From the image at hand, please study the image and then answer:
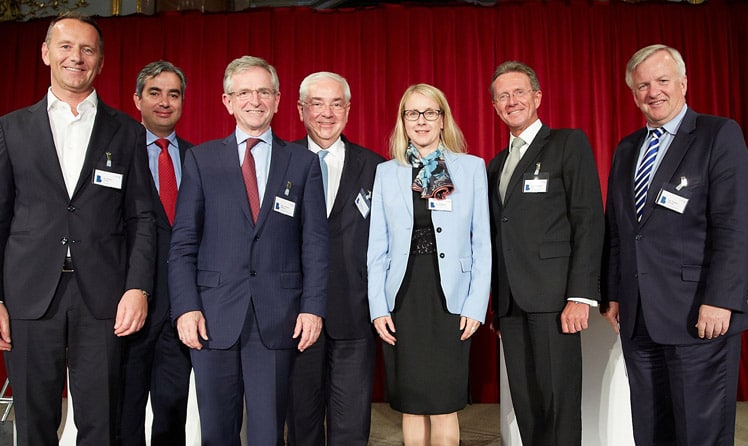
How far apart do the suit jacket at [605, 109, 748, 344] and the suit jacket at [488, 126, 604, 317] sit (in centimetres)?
17

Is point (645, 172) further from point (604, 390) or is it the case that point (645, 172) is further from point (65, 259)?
point (65, 259)

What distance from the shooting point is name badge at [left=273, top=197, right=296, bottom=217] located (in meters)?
2.15

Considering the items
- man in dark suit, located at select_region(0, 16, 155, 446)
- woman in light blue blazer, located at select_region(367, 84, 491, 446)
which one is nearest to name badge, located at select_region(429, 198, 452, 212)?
woman in light blue blazer, located at select_region(367, 84, 491, 446)

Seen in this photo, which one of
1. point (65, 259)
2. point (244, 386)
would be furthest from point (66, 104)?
point (244, 386)

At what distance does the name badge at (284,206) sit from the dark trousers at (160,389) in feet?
2.54

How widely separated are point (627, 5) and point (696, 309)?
3.69 m

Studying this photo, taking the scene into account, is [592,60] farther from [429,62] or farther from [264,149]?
[264,149]

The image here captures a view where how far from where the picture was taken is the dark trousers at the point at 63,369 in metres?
1.99

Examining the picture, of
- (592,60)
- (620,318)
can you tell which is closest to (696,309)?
(620,318)

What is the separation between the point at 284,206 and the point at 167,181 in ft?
2.64

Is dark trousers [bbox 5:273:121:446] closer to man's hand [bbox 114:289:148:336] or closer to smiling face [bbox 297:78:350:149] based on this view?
man's hand [bbox 114:289:148:336]

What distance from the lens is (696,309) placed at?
2.18m

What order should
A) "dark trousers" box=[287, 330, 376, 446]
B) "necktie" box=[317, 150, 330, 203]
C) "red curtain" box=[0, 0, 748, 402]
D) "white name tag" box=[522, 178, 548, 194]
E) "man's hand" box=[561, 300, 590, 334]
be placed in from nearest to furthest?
"man's hand" box=[561, 300, 590, 334]
"white name tag" box=[522, 178, 548, 194]
"dark trousers" box=[287, 330, 376, 446]
"necktie" box=[317, 150, 330, 203]
"red curtain" box=[0, 0, 748, 402]

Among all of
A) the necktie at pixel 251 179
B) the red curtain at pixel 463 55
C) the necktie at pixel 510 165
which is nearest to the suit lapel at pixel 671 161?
the necktie at pixel 510 165
